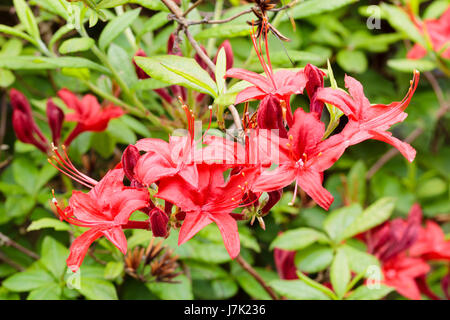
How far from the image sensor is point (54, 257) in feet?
3.96

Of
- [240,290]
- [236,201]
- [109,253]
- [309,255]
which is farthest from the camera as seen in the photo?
[240,290]

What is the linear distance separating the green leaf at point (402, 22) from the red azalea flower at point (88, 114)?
850 mm

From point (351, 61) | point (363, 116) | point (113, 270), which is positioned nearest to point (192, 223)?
point (363, 116)

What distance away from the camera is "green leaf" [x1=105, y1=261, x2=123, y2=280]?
3.56 feet

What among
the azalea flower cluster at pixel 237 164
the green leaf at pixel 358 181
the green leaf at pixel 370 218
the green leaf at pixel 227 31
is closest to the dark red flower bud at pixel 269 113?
the azalea flower cluster at pixel 237 164

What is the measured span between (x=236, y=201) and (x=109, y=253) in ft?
1.83

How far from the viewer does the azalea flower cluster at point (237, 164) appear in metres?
0.74

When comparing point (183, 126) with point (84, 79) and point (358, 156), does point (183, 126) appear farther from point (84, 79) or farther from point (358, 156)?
point (358, 156)

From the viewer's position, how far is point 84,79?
46.4 inches

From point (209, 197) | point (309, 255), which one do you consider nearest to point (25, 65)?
point (209, 197)

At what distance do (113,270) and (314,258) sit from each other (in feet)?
1.75

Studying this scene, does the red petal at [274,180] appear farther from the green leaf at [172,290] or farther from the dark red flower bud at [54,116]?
the dark red flower bud at [54,116]

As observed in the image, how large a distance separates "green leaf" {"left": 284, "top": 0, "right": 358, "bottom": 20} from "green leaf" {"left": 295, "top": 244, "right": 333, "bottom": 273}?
61 centimetres

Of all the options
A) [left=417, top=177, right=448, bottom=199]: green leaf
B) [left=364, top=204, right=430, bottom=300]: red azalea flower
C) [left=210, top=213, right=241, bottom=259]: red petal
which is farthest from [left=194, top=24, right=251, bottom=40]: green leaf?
[left=417, top=177, right=448, bottom=199]: green leaf
